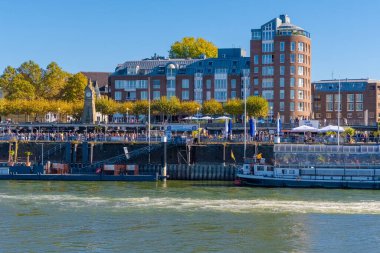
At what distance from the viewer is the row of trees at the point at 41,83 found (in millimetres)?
148000

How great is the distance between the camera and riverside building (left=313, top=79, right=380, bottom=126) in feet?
490

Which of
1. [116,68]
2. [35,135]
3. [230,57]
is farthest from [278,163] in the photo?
[116,68]

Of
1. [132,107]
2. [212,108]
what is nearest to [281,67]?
[212,108]

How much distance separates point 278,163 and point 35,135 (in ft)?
134

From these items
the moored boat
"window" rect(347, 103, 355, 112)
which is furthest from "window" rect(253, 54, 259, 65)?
the moored boat

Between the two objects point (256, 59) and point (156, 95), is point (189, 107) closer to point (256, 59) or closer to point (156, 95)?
point (256, 59)

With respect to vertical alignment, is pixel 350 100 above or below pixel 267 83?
below

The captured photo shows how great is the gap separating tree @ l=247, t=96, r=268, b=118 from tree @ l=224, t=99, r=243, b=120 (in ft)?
5.45

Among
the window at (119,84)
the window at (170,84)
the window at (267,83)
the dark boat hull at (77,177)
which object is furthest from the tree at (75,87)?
the dark boat hull at (77,177)

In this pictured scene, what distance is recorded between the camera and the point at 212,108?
→ 135m

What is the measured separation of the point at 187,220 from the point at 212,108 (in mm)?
76699

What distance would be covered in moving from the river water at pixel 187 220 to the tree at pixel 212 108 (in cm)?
5464

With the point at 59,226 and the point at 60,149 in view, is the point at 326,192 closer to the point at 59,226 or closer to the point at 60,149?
the point at 59,226

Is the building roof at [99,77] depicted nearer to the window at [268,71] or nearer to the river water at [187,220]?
the window at [268,71]
